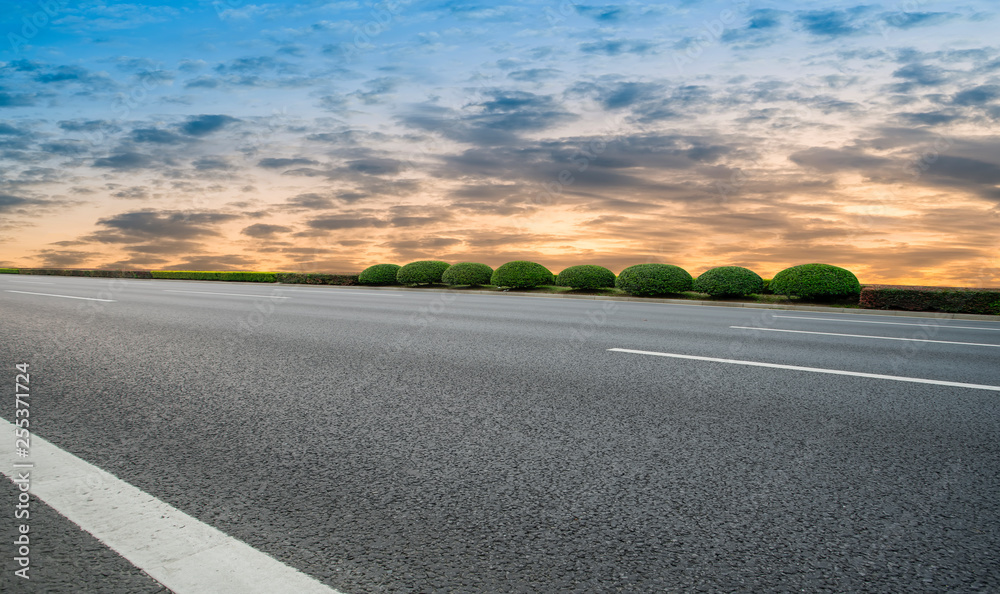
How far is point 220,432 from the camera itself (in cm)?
379

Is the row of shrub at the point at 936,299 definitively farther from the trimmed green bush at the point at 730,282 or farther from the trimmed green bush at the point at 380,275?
the trimmed green bush at the point at 380,275

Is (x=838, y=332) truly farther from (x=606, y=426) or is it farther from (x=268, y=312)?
(x=268, y=312)

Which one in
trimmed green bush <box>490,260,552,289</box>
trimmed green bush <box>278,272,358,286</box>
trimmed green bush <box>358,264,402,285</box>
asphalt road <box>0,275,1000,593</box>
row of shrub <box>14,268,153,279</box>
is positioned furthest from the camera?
row of shrub <box>14,268,153,279</box>

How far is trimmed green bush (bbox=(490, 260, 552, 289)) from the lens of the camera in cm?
2600

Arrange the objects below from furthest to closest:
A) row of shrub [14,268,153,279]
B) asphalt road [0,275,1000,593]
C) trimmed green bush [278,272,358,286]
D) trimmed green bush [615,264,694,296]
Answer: row of shrub [14,268,153,279] < trimmed green bush [278,272,358,286] < trimmed green bush [615,264,694,296] < asphalt road [0,275,1000,593]

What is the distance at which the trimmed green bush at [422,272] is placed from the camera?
2922 cm

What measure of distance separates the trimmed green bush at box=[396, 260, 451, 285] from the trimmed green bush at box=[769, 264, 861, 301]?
15421 mm

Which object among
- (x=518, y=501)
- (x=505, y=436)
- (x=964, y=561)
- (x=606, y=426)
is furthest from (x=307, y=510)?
(x=964, y=561)

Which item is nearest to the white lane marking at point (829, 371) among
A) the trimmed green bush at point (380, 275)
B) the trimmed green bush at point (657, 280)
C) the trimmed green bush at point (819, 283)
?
the trimmed green bush at point (819, 283)

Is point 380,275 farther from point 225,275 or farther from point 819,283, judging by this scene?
point 819,283

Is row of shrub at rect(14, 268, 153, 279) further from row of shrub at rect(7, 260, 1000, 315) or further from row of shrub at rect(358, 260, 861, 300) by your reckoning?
row of shrub at rect(358, 260, 861, 300)

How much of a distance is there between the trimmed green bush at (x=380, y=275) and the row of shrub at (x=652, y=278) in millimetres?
971

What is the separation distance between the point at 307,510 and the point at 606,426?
2042 mm

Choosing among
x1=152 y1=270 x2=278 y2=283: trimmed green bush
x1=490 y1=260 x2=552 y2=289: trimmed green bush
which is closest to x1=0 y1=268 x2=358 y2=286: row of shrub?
x1=152 y1=270 x2=278 y2=283: trimmed green bush
